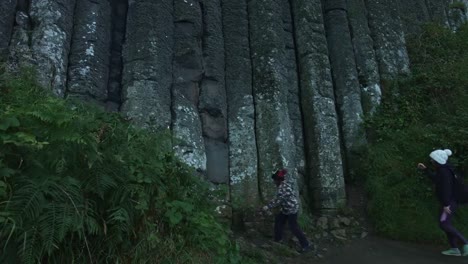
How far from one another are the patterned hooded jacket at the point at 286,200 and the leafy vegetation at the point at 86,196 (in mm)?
2956

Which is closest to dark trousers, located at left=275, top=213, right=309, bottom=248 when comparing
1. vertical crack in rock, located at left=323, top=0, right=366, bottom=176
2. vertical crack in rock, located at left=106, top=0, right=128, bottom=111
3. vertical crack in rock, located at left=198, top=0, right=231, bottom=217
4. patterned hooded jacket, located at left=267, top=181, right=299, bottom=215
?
patterned hooded jacket, located at left=267, top=181, right=299, bottom=215

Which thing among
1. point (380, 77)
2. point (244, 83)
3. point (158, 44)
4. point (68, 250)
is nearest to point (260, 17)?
point (244, 83)

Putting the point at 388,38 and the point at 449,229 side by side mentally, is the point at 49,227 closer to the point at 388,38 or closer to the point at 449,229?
the point at 449,229

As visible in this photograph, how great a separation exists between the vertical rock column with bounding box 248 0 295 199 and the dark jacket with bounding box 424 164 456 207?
8.33 feet

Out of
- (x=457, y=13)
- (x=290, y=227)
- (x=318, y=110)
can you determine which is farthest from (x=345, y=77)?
(x=457, y=13)

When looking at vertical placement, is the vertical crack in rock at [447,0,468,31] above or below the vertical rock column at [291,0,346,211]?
above

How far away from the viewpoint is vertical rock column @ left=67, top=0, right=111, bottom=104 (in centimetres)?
766

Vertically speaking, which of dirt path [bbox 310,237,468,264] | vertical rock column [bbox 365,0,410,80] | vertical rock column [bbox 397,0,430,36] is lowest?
dirt path [bbox 310,237,468,264]

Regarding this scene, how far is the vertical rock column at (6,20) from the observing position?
7237 mm

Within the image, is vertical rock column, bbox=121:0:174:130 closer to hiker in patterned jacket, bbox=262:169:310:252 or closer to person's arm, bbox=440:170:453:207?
hiker in patterned jacket, bbox=262:169:310:252

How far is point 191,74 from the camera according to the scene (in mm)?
8602

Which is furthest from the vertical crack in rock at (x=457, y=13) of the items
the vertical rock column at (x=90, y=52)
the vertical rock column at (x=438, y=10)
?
the vertical rock column at (x=90, y=52)

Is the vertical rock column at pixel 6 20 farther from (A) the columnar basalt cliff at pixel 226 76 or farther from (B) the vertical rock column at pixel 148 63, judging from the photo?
(B) the vertical rock column at pixel 148 63

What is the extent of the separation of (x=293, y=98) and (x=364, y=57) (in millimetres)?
2626
